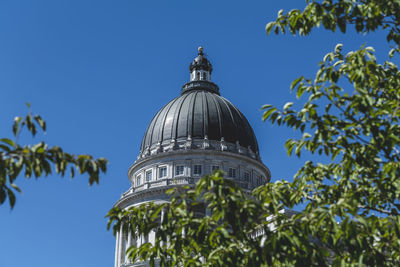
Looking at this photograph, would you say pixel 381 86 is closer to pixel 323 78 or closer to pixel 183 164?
pixel 323 78

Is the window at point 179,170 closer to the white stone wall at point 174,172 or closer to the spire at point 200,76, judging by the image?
the white stone wall at point 174,172

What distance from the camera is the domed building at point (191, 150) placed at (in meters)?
75.9

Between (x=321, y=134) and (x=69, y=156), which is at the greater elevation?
(x=321, y=134)

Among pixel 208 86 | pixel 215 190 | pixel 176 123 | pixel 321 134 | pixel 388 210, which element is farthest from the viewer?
pixel 208 86

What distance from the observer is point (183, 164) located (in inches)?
3059

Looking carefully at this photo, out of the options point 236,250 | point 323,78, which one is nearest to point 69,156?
point 236,250

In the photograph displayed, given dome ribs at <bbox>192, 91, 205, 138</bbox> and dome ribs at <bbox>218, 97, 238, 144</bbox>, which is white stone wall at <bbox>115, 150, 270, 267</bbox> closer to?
dome ribs at <bbox>192, 91, 205, 138</bbox>

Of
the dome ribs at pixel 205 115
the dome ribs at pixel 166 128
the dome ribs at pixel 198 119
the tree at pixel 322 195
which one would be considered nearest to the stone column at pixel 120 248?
the dome ribs at pixel 166 128

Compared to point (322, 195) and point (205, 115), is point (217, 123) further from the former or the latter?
point (322, 195)

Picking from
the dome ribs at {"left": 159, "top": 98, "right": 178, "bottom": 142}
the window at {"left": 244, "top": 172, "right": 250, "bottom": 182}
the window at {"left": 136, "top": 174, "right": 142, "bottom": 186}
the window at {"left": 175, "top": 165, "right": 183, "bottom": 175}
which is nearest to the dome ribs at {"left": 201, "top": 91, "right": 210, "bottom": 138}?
the dome ribs at {"left": 159, "top": 98, "right": 178, "bottom": 142}

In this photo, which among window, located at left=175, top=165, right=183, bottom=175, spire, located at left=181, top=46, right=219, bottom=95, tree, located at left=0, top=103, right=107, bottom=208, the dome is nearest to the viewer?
tree, located at left=0, top=103, right=107, bottom=208

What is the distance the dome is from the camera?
79.9 metres

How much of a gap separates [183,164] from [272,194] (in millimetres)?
62588

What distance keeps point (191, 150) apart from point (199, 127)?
15.4 feet
